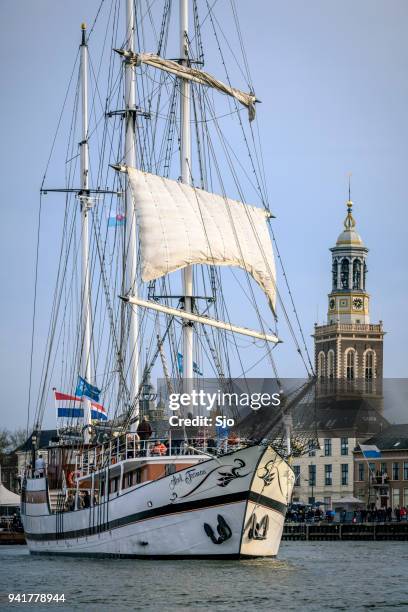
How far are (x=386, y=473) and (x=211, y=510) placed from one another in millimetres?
87427

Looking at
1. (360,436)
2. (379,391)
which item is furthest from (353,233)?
(360,436)

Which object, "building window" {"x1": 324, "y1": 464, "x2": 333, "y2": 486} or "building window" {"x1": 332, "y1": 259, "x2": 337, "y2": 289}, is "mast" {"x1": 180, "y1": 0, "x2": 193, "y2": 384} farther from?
"building window" {"x1": 332, "y1": 259, "x2": 337, "y2": 289}

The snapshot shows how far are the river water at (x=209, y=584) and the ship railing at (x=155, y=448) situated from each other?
393cm

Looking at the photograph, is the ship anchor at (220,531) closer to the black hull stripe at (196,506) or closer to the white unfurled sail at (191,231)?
the black hull stripe at (196,506)

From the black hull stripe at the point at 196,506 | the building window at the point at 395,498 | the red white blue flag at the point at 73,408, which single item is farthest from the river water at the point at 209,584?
the building window at the point at 395,498

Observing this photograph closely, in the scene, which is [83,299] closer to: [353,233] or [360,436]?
[360,436]

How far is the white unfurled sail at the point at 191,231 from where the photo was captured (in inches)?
Answer: 2820

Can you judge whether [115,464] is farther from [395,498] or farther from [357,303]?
[357,303]

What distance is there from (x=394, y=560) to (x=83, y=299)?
62.4ft

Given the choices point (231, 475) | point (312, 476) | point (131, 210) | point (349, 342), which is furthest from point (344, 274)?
point (231, 475)

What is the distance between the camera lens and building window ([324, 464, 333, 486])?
15075 centimetres

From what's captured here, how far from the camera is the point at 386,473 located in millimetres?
141500

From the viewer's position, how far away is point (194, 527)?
2206 inches

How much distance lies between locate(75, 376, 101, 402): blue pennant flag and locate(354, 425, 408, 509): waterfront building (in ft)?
226
